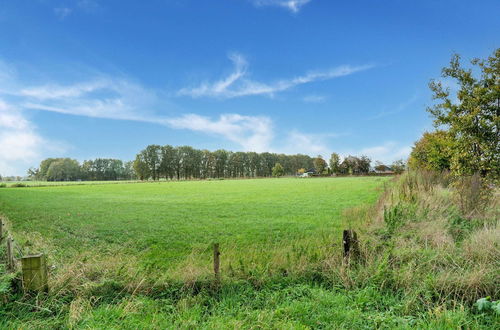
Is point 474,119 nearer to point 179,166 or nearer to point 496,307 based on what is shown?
point 496,307

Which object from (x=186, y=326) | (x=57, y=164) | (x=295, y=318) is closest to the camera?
(x=186, y=326)

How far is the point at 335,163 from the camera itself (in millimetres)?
116438

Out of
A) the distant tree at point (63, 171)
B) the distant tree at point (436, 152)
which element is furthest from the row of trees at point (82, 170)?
the distant tree at point (436, 152)

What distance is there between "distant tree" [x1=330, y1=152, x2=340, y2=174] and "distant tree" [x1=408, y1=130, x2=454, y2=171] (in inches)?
3403

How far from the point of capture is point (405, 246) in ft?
17.6

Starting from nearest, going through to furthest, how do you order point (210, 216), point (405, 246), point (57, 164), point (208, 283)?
point (208, 283), point (405, 246), point (210, 216), point (57, 164)

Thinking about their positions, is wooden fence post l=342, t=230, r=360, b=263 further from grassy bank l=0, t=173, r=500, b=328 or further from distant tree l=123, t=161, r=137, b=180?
distant tree l=123, t=161, r=137, b=180

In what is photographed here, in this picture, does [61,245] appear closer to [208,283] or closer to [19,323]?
[19,323]

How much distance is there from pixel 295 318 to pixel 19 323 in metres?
3.59

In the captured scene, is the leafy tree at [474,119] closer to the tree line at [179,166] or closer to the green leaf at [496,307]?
the green leaf at [496,307]

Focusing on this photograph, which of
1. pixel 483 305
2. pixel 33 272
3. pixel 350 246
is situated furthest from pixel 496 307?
pixel 33 272

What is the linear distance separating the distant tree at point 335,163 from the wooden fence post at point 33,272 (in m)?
118

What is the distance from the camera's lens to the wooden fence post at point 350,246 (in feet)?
16.0

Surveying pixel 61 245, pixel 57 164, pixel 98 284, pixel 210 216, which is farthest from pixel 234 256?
pixel 57 164
